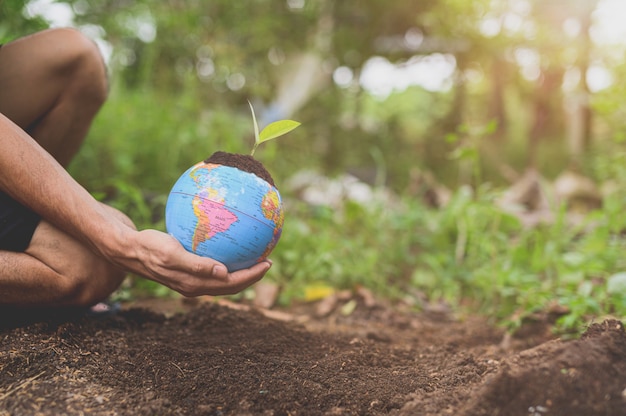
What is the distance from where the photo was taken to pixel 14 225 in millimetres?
1849

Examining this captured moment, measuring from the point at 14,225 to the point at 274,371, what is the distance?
982 mm

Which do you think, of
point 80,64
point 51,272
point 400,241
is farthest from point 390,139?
point 51,272

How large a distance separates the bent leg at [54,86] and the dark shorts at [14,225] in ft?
1.68

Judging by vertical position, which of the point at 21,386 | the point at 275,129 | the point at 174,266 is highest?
the point at 275,129

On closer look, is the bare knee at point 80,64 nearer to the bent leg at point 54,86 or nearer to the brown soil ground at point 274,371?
the bent leg at point 54,86

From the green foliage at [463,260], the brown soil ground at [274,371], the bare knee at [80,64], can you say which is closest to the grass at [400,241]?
the green foliage at [463,260]

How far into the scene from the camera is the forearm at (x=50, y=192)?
166 cm

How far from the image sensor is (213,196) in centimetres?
173

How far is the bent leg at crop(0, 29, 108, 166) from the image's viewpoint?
7.24ft

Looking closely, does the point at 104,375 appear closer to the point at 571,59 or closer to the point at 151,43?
the point at 151,43

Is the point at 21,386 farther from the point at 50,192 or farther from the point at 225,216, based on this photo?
the point at 225,216

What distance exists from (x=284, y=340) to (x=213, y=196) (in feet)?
2.13

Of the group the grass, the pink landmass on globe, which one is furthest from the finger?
the grass

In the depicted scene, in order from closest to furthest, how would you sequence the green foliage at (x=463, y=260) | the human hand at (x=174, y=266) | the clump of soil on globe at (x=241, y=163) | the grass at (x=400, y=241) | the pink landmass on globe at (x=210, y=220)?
the human hand at (x=174, y=266) < the pink landmass on globe at (x=210, y=220) < the clump of soil on globe at (x=241, y=163) < the green foliage at (x=463, y=260) < the grass at (x=400, y=241)
